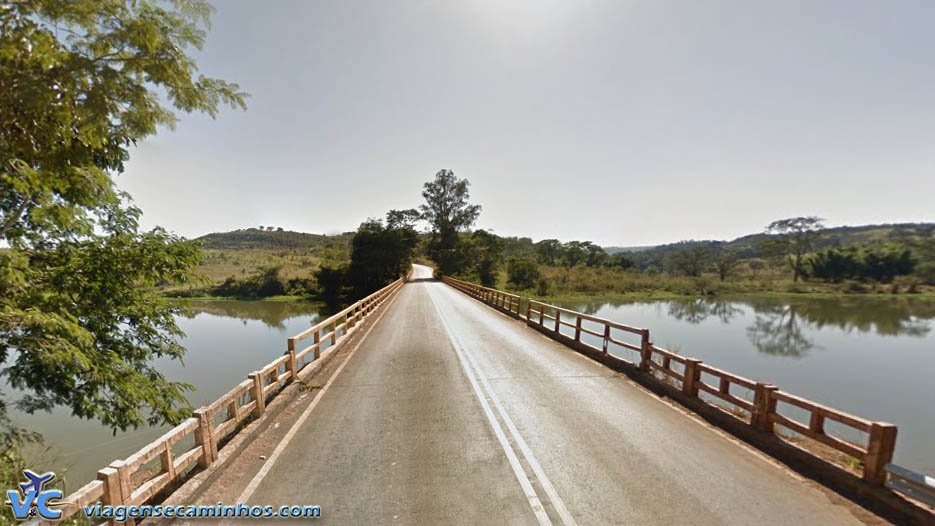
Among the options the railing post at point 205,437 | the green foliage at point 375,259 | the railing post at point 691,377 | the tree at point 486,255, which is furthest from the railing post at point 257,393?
the tree at point 486,255

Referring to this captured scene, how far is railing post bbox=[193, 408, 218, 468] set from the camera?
4809 millimetres

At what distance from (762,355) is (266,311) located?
174ft

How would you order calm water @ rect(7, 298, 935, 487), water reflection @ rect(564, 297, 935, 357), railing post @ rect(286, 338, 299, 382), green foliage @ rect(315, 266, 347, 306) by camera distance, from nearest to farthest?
railing post @ rect(286, 338, 299, 382) → calm water @ rect(7, 298, 935, 487) → water reflection @ rect(564, 297, 935, 357) → green foliage @ rect(315, 266, 347, 306)

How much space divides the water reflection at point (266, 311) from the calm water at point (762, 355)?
264 mm

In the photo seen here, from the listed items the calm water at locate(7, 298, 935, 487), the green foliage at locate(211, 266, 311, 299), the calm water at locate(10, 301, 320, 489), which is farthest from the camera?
the green foliage at locate(211, 266, 311, 299)

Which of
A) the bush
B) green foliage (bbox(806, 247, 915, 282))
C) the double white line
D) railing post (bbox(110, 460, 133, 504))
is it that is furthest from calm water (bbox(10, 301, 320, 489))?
the bush

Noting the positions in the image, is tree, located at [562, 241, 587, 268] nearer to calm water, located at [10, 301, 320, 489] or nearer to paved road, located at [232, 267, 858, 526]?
calm water, located at [10, 301, 320, 489]

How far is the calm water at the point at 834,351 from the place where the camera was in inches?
529

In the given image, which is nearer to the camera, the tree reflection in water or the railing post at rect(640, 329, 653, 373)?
the railing post at rect(640, 329, 653, 373)

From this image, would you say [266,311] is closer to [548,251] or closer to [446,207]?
[446,207]

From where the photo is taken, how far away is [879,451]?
438 cm

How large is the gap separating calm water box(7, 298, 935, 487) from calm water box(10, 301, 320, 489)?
49 millimetres

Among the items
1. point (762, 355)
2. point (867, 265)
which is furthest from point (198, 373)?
point (867, 265)

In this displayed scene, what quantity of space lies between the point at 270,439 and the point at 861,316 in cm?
5886
